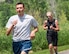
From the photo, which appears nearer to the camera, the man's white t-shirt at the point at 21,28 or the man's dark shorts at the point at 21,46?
the man's white t-shirt at the point at 21,28

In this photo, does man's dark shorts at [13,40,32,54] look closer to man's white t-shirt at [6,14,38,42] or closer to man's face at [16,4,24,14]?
man's white t-shirt at [6,14,38,42]

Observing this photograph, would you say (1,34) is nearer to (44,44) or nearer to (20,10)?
(44,44)

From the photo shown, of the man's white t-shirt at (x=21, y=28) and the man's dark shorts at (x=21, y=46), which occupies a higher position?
the man's white t-shirt at (x=21, y=28)

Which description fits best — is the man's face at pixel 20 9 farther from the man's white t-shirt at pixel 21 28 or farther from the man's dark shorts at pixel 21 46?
the man's dark shorts at pixel 21 46

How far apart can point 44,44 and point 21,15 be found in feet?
44.8

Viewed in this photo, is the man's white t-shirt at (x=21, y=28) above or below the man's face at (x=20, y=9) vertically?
below

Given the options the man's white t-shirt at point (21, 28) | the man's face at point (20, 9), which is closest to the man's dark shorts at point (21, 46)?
the man's white t-shirt at point (21, 28)

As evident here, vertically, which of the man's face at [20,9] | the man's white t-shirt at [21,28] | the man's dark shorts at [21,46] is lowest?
the man's dark shorts at [21,46]

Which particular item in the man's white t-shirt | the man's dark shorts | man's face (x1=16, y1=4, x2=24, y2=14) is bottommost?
the man's dark shorts

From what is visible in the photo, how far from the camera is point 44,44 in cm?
2111

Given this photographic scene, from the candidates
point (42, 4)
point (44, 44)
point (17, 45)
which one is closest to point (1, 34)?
point (44, 44)


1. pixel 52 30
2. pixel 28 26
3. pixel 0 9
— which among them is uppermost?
pixel 28 26

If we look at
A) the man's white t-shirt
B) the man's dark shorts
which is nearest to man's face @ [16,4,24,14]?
the man's white t-shirt

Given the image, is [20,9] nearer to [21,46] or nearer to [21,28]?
[21,28]
